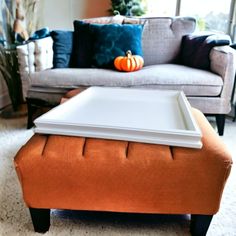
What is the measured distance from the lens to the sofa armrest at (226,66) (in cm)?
207

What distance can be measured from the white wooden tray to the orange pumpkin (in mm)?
651

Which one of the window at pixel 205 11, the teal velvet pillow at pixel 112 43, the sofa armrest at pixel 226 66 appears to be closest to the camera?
the sofa armrest at pixel 226 66

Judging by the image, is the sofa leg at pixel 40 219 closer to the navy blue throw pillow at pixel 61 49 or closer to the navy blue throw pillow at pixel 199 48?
the navy blue throw pillow at pixel 61 49

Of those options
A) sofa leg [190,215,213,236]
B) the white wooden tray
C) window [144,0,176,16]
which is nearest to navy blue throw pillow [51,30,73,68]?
the white wooden tray

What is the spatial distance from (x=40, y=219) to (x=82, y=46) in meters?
1.79

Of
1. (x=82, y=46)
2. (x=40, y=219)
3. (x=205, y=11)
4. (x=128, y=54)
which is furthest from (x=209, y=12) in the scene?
(x=40, y=219)

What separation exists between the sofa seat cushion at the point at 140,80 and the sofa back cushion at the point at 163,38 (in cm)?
43

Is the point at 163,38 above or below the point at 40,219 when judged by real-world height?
above

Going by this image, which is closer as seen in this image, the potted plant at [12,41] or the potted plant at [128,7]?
the potted plant at [12,41]

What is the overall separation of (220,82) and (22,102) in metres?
2.00

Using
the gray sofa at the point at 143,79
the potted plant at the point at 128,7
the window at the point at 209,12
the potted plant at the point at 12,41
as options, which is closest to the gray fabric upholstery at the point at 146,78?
the gray sofa at the point at 143,79

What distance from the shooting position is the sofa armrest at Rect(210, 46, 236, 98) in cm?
207

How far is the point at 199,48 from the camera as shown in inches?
93.4

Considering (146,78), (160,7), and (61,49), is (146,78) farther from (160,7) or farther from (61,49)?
(160,7)
